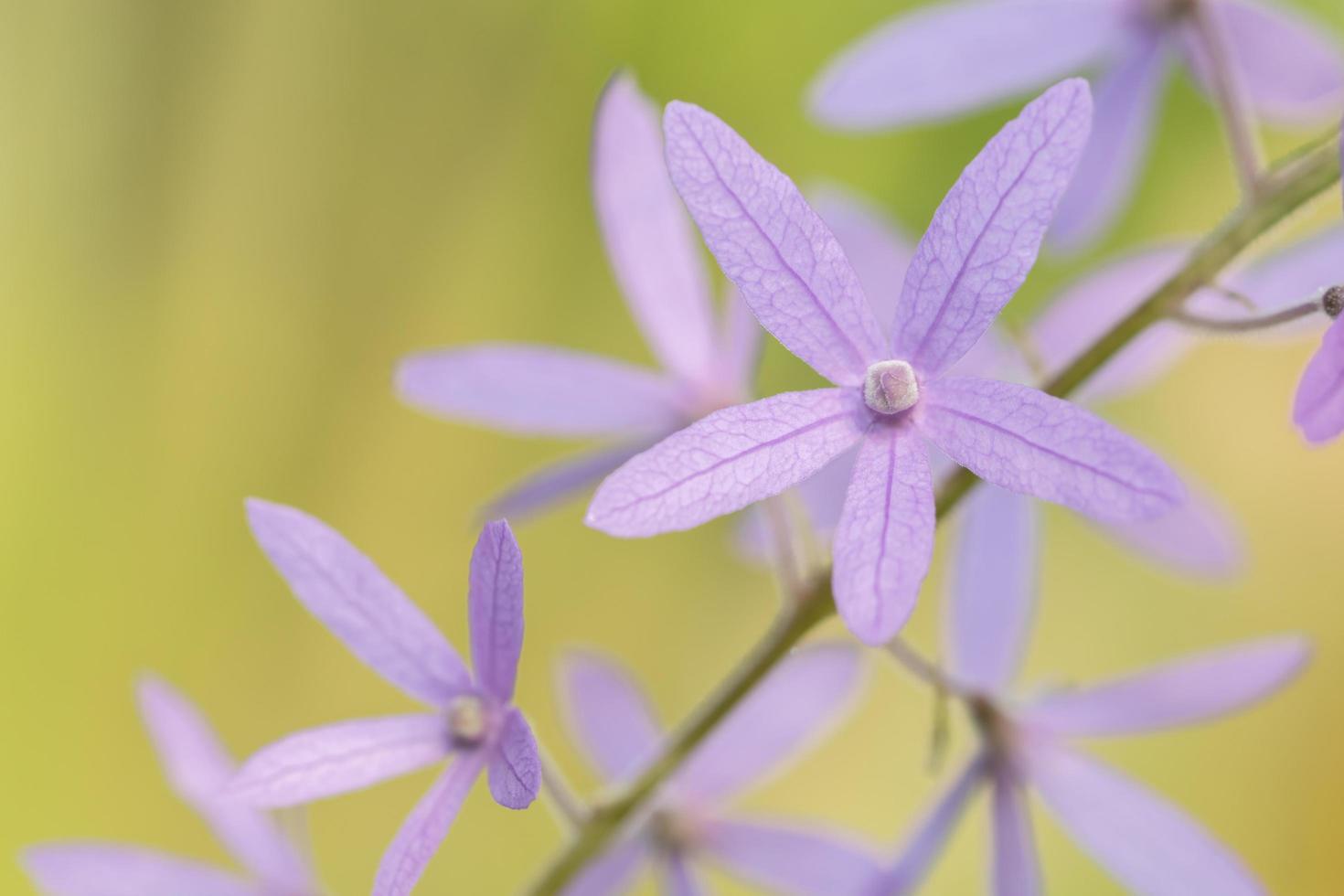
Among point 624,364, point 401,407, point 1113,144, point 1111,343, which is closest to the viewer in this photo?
point 1111,343

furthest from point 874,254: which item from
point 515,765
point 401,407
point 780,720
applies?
point 401,407

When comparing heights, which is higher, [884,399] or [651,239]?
[651,239]

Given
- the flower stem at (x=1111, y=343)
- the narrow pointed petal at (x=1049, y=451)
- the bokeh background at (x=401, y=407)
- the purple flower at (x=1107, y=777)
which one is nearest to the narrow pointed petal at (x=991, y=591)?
the purple flower at (x=1107, y=777)

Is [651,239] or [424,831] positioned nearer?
[424,831]

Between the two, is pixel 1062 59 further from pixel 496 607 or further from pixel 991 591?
pixel 496 607

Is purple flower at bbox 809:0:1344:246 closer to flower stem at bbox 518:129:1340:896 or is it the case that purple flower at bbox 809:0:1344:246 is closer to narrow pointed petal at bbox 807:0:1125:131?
narrow pointed petal at bbox 807:0:1125:131

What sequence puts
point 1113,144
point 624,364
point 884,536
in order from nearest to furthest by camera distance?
point 884,536, point 624,364, point 1113,144

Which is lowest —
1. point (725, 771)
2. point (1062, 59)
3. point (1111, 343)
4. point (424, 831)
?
point (424, 831)
